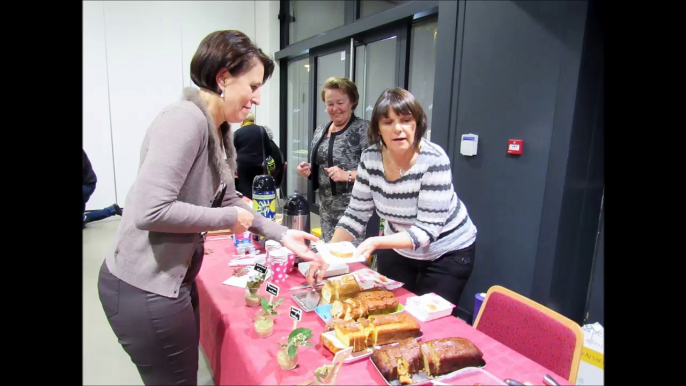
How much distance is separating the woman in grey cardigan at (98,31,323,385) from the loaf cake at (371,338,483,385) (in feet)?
1.73

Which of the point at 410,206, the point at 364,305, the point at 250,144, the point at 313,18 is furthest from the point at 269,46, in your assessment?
the point at 364,305

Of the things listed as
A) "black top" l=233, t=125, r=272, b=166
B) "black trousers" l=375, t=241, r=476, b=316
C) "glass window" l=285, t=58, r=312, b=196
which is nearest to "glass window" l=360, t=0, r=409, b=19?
"glass window" l=285, t=58, r=312, b=196

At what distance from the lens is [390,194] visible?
149 cm

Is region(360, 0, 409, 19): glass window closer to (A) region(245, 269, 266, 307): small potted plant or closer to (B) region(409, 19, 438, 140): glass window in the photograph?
(B) region(409, 19, 438, 140): glass window

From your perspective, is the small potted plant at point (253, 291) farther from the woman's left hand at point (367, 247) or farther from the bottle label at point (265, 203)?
the bottle label at point (265, 203)

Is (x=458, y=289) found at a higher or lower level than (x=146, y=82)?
lower

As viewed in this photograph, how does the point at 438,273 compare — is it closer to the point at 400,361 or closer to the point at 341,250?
the point at 341,250

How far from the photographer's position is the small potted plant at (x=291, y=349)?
89 cm

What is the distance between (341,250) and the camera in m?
1.30

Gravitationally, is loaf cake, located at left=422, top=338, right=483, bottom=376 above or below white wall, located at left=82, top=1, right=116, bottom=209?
below

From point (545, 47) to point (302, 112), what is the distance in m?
3.80

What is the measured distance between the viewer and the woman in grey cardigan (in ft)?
2.89
